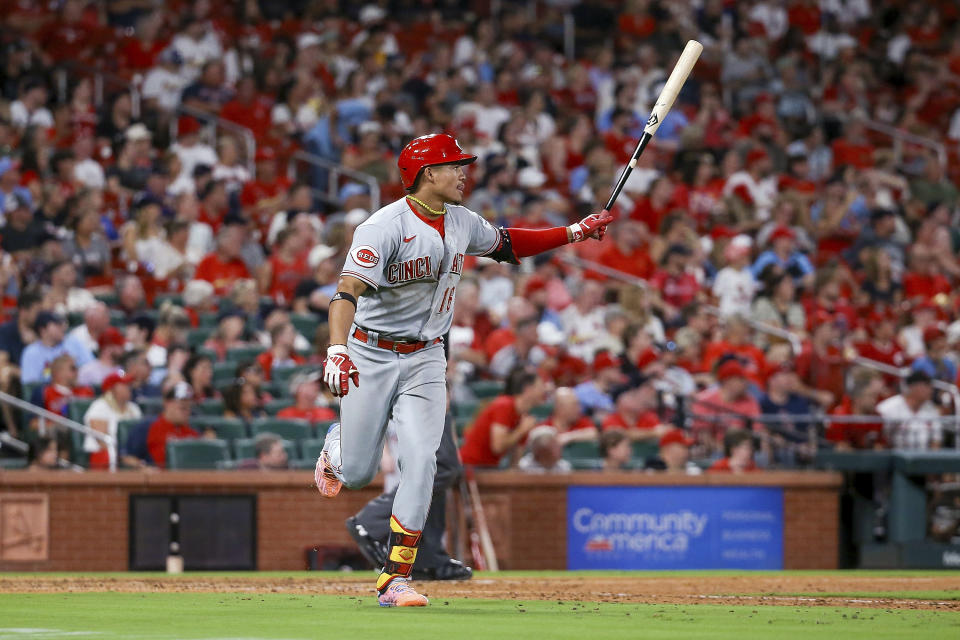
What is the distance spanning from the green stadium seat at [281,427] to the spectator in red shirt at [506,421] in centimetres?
148

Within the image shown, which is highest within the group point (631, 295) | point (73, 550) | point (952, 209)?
point (952, 209)

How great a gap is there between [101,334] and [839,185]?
9.44 m

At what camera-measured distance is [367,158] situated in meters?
17.9

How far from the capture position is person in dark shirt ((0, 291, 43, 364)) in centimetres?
1346

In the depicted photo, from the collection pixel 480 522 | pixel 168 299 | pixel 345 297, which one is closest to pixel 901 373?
pixel 480 522

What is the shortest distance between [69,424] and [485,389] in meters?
3.71

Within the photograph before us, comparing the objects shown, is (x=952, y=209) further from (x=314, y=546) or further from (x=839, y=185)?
(x=314, y=546)

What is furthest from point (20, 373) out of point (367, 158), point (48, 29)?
point (48, 29)

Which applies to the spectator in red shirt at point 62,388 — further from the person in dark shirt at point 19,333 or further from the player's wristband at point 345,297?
the player's wristband at point 345,297

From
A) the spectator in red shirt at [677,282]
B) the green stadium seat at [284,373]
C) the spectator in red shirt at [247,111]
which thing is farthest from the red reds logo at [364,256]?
the spectator in red shirt at [247,111]

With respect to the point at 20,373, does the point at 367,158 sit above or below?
above

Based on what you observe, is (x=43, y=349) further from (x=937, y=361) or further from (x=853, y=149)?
(x=853, y=149)

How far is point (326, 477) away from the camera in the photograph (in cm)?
786

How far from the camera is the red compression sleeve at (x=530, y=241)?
26.7 feet
